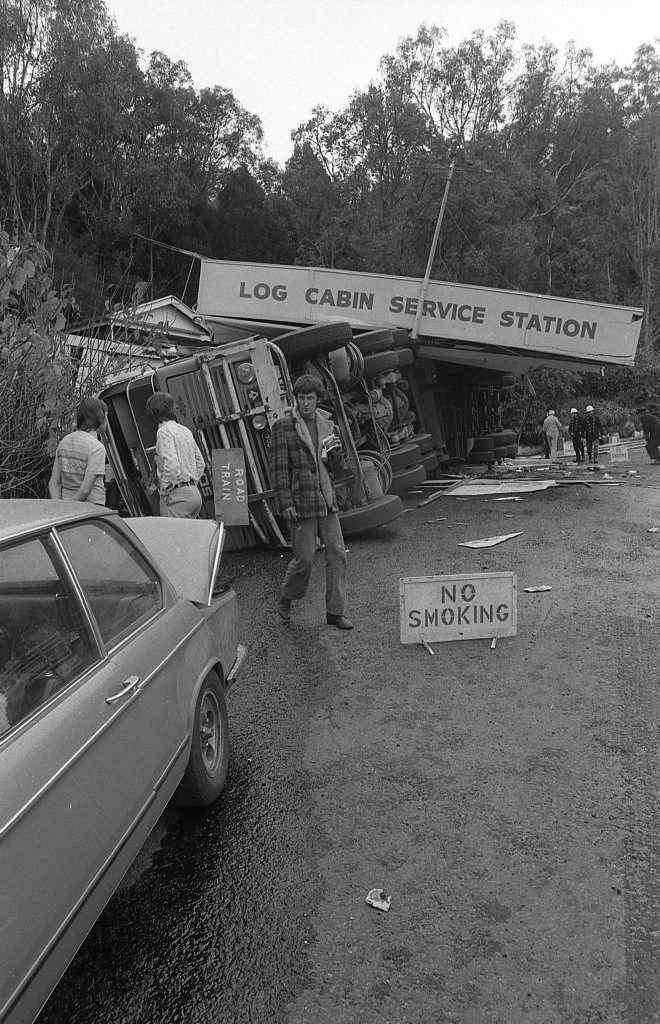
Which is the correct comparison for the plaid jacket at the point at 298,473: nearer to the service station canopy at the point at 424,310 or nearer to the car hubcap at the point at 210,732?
the car hubcap at the point at 210,732

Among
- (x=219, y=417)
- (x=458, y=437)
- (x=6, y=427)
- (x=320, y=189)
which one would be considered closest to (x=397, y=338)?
(x=219, y=417)

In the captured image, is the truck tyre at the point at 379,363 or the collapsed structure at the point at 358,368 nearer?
the collapsed structure at the point at 358,368

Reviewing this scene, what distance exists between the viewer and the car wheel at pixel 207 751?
331 cm

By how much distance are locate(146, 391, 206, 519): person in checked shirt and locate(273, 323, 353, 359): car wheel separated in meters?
2.27

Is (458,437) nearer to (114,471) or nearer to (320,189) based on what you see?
(114,471)

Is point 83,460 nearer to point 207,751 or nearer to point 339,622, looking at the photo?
point 339,622

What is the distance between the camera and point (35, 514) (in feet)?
8.96

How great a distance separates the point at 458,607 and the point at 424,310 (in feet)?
28.7

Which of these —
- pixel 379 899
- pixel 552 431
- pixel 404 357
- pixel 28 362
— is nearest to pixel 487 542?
pixel 404 357

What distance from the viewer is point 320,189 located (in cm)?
3712

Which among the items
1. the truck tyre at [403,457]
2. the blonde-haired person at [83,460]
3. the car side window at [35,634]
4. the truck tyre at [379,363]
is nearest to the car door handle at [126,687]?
the car side window at [35,634]

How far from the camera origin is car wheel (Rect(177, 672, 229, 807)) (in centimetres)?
331

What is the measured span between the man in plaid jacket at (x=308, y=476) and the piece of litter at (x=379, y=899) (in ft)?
10.1

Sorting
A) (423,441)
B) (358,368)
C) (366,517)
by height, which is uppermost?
(358,368)
